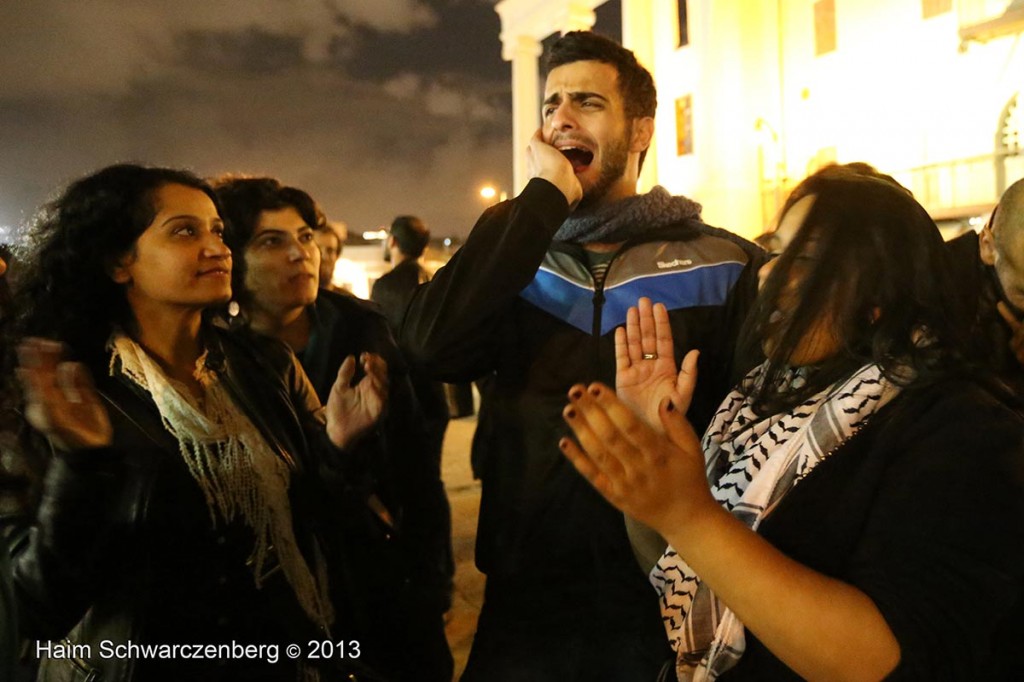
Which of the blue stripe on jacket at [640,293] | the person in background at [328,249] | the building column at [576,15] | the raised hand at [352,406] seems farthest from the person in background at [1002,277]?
the building column at [576,15]

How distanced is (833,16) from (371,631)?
21.7 metres

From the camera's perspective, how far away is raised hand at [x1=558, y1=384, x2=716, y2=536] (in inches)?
41.5

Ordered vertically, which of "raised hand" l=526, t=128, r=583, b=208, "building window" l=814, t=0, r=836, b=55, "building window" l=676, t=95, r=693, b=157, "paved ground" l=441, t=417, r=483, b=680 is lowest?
"paved ground" l=441, t=417, r=483, b=680

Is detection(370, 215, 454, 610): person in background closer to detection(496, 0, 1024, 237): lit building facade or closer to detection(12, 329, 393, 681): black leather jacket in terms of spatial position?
detection(12, 329, 393, 681): black leather jacket

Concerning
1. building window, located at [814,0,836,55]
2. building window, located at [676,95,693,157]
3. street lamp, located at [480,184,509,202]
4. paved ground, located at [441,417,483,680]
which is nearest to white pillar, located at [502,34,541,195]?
street lamp, located at [480,184,509,202]

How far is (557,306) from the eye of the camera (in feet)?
6.30

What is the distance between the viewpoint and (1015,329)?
1999 millimetres

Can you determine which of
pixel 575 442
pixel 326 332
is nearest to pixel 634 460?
pixel 575 442

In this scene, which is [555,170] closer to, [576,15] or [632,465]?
[632,465]

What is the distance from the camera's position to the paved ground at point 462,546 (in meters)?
3.87

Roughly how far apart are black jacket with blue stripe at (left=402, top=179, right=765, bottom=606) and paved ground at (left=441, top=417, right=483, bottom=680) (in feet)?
6.64

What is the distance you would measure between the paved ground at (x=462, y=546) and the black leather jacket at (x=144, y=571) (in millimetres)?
1916

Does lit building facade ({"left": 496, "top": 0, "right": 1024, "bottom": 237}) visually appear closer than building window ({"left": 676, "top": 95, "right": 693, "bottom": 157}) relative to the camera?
Yes

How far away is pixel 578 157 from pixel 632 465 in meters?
1.23
